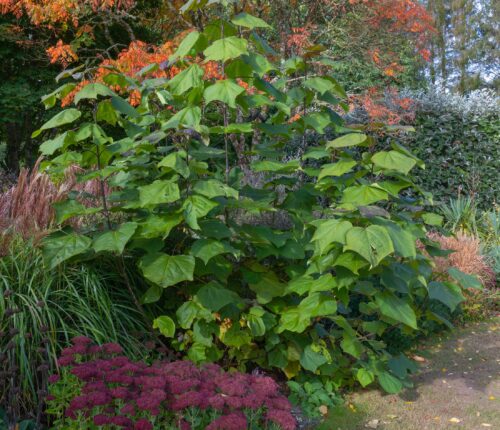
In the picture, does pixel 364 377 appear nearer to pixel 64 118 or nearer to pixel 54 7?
pixel 64 118

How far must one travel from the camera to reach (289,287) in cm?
363

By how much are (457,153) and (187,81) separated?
724cm

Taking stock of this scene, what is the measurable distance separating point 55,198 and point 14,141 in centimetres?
881

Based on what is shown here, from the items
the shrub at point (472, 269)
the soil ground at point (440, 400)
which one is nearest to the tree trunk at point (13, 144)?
the shrub at point (472, 269)

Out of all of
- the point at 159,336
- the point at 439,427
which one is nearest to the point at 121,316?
the point at 159,336

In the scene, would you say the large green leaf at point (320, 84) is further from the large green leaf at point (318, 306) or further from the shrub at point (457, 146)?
the shrub at point (457, 146)

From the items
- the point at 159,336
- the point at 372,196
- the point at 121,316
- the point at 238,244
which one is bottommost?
the point at 159,336

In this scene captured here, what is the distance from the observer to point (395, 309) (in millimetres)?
3457

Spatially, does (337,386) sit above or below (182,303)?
below

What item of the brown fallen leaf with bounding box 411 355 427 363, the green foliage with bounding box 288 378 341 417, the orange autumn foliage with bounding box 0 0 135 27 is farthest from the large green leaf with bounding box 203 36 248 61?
the orange autumn foliage with bounding box 0 0 135 27

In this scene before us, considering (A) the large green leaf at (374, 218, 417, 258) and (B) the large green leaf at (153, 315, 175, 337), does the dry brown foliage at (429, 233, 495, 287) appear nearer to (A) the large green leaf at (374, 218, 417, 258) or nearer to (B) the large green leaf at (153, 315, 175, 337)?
(A) the large green leaf at (374, 218, 417, 258)

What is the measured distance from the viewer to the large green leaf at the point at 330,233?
10.1 feet

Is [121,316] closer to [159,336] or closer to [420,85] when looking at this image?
[159,336]

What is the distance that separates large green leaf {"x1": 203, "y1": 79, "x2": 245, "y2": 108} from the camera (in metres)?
3.23
